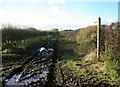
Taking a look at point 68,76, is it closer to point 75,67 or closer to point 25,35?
point 75,67

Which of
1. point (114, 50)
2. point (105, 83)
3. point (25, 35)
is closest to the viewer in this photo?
point (105, 83)

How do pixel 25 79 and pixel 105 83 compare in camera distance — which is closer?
pixel 105 83

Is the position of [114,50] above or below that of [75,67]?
above

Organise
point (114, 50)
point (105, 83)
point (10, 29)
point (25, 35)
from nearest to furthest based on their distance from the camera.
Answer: point (105, 83)
point (114, 50)
point (10, 29)
point (25, 35)

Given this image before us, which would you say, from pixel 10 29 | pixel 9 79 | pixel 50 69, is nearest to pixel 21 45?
pixel 10 29

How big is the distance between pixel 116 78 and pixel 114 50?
4.12ft

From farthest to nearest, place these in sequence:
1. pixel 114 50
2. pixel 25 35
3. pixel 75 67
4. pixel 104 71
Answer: pixel 25 35
pixel 75 67
pixel 104 71
pixel 114 50

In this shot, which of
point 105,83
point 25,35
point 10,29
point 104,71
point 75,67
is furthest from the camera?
point 25,35

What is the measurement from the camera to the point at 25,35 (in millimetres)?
29922

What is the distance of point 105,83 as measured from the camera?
10.3m

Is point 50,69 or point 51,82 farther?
point 50,69

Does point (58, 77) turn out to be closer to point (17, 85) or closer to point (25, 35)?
point (17, 85)

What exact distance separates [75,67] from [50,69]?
128 centimetres

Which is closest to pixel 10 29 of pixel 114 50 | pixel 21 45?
pixel 21 45
